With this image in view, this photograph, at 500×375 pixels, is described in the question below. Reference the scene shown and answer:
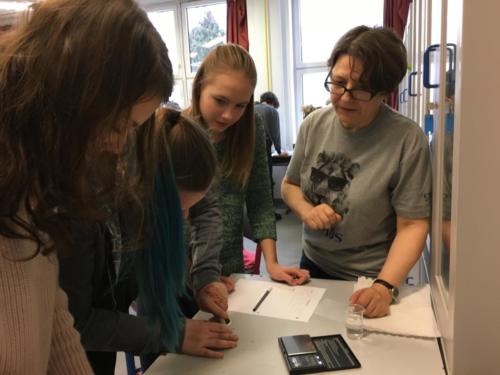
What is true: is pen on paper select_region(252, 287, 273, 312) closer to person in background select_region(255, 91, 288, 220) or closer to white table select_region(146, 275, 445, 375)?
white table select_region(146, 275, 445, 375)

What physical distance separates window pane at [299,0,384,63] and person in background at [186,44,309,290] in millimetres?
4041

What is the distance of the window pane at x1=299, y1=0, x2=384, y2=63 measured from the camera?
16.5 feet

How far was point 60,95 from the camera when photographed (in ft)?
1.64

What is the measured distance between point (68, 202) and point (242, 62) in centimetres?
84

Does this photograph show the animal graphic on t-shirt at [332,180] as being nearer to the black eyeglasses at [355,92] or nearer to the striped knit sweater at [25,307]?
the black eyeglasses at [355,92]

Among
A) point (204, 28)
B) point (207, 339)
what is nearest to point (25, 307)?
point (207, 339)

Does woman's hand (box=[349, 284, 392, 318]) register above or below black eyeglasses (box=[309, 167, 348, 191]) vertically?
below

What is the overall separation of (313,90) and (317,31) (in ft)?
2.34

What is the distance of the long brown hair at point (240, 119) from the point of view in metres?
1.28

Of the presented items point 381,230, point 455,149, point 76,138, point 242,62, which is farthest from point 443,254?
point 76,138

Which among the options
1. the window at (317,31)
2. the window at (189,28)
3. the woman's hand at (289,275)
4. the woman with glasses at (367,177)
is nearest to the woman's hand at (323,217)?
the woman with glasses at (367,177)

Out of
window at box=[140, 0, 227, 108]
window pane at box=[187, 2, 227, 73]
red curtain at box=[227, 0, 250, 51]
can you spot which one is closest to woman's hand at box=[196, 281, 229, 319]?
red curtain at box=[227, 0, 250, 51]

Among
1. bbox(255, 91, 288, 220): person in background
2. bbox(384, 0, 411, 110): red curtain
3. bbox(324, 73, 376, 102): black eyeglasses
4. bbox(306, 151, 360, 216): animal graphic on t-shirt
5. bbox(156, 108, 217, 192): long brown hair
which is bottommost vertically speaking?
bbox(255, 91, 288, 220): person in background

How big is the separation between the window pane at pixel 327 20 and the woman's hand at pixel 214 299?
4420mm
